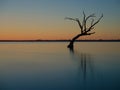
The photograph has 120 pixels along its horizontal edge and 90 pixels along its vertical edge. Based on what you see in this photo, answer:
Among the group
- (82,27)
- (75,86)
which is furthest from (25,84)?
(82,27)

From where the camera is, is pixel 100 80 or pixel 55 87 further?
pixel 100 80

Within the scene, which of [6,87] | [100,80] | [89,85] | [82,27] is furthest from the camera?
[82,27]

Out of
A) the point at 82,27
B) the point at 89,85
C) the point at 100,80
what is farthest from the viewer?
the point at 82,27

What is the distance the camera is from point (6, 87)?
5.38 meters

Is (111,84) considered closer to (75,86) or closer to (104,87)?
(104,87)

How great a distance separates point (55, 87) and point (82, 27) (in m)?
16.7

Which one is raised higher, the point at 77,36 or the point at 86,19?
the point at 86,19

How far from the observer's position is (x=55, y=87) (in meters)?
5.47

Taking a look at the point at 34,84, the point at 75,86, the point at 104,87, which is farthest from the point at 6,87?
the point at 104,87

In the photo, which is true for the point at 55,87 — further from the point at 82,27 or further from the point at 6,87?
the point at 82,27

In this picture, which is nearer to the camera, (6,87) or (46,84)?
(6,87)

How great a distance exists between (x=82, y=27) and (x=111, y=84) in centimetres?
1614

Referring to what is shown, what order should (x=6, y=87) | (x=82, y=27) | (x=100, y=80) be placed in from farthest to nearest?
(x=82, y=27) → (x=100, y=80) → (x=6, y=87)

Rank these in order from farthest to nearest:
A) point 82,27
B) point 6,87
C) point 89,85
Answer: point 82,27
point 89,85
point 6,87
